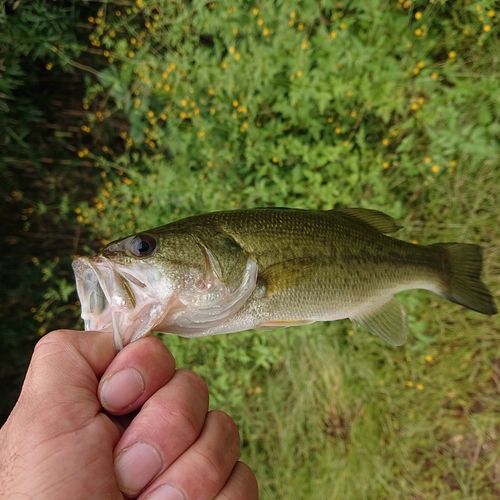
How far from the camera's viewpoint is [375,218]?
6.26ft

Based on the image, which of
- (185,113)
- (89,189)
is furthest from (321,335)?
(89,189)

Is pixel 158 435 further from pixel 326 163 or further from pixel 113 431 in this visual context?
pixel 326 163

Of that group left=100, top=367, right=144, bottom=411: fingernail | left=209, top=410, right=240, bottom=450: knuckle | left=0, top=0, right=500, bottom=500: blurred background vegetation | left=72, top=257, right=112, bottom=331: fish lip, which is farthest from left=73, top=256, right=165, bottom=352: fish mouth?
left=0, top=0, right=500, bottom=500: blurred background vegetation

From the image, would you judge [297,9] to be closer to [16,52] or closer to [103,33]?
[103,33]

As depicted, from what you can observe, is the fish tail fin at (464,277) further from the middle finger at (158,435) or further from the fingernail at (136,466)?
the fingernail at (136,466)

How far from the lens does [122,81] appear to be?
11.5 ft

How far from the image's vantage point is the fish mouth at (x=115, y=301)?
129 centimetres

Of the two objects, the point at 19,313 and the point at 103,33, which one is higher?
the point at 103,33

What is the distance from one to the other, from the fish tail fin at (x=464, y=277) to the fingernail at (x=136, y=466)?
1.60 m

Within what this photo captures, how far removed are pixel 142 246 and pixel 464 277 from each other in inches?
64.8

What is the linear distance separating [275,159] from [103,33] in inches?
90.7

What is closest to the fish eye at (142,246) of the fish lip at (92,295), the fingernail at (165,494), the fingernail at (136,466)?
the fish lip at (92,295)

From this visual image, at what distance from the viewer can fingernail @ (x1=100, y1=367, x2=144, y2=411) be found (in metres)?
1.23

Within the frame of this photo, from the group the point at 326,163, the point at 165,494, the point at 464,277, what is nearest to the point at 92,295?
the point at 165,494
